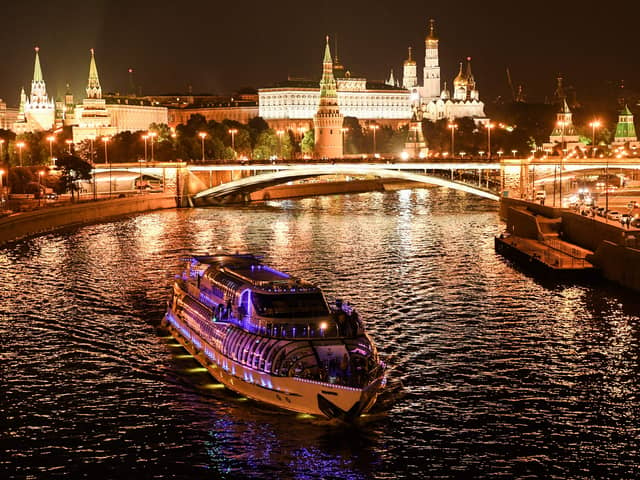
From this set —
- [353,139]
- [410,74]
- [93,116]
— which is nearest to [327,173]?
[93,116]

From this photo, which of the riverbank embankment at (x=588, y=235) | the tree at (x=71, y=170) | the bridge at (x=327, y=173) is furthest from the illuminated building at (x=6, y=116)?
the riverbank embankment at (x=588, y=235)

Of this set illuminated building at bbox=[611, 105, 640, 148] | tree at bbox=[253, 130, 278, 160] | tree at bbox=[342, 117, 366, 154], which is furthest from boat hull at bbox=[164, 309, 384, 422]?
tree at bbox=[342, 117, 366, 154]

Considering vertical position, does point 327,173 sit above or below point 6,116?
below

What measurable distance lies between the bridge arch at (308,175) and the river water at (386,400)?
17.9 m

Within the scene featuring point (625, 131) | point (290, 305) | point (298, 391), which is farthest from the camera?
point (625, 131)

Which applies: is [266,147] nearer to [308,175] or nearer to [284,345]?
Answer: [308,175]

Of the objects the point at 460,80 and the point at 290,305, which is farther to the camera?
the point at 460,80

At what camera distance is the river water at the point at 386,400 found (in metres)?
15.5

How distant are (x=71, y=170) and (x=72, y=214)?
Answer: 11.5m

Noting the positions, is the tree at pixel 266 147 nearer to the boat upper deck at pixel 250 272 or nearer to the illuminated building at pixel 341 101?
the illuminated building at pixel 341 101

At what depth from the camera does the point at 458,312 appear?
976 inches

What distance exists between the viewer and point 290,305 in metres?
18.5

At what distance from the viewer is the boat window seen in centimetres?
1830

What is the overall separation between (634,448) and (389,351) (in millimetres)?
5839
